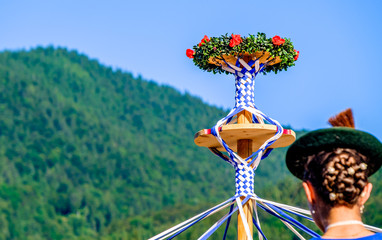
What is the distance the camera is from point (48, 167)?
9519 centimetres

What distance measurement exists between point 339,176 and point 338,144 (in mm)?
117

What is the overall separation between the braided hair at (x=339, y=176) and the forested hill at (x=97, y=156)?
205 ft

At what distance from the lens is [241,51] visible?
258 inches

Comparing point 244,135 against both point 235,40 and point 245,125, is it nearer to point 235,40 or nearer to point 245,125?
point 245,125

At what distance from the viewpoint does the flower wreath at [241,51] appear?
21.3 ft

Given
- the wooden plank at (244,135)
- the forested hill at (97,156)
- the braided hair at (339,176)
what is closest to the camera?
the braided hair at (339,176)

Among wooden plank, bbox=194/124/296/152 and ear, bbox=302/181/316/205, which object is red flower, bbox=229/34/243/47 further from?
ear, bbox=302/181/316/205

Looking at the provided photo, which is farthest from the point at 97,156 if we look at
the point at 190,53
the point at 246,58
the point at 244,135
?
the point at 244,135

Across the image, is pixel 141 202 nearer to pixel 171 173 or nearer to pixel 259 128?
pixel 171 173

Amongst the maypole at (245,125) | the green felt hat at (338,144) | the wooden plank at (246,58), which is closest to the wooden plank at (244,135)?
the maypole at (245,125)

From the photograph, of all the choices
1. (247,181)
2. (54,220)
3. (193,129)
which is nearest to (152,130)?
(193,129)

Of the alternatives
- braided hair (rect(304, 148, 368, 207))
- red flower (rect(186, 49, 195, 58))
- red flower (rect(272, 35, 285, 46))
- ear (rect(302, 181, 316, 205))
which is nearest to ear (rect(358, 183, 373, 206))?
braided hair (rect(304, 148, 368, 207))

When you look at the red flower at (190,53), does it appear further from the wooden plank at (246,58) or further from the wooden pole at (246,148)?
the wooden pole at (246,148)

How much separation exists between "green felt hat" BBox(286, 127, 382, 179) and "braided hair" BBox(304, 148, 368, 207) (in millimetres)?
25
